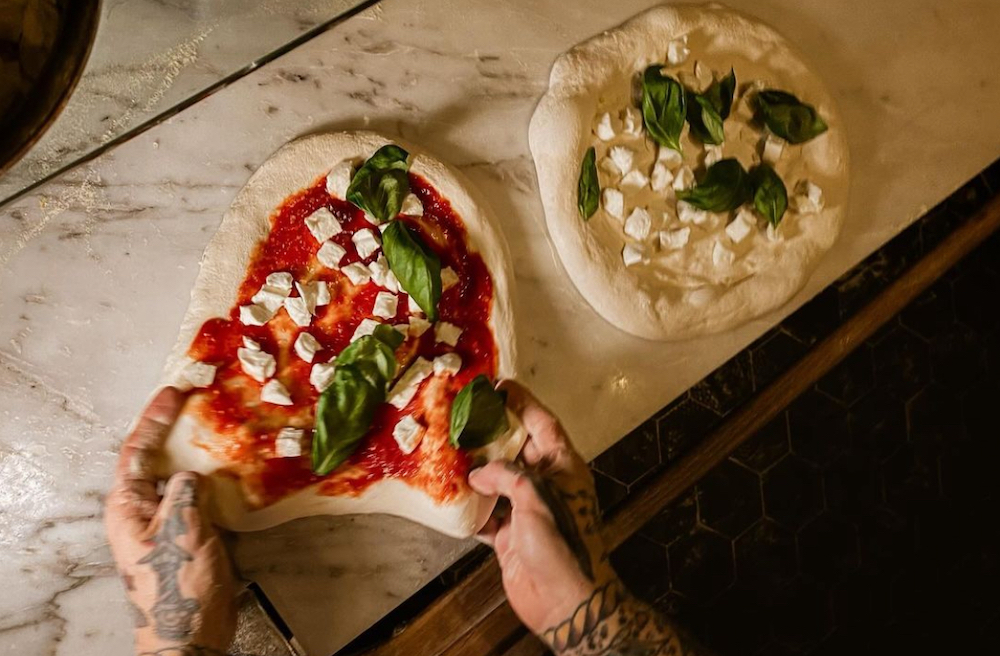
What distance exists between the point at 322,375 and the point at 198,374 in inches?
7.3

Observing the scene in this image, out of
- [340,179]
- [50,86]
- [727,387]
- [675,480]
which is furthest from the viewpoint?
[727,387]

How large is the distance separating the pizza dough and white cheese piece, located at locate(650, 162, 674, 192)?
0.05 ft

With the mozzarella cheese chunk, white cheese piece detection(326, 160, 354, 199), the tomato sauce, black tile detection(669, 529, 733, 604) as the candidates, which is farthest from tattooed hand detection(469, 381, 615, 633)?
black tile detection(669, 529, 733, 604)

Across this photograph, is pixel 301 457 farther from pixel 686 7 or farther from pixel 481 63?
pixel 686 7

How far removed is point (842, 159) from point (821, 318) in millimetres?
356

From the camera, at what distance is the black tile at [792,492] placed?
1.71m

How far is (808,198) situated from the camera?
1.36 m

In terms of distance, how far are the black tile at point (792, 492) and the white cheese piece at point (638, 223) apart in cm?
75

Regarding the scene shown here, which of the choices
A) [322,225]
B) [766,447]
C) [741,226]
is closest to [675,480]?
[766,447]

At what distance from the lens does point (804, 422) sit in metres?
1.73

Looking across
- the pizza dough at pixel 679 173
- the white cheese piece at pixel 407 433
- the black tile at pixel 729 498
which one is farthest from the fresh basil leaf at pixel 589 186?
the black tile at pixel 729 498

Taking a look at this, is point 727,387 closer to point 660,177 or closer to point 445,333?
point 660,177

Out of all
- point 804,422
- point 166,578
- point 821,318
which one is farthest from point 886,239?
point 166,578

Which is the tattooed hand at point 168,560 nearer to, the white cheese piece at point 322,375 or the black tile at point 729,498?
the white cheese piece at point 322,375
